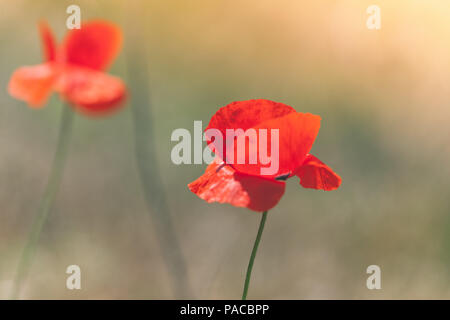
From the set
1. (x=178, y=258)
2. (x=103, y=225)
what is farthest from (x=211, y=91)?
(x=178, y=258)

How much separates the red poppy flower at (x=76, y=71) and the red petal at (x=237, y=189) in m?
0.12

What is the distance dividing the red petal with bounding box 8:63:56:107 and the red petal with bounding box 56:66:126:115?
1 cm

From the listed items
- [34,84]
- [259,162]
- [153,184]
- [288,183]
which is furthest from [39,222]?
[288,183]

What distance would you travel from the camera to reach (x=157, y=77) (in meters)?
1.72

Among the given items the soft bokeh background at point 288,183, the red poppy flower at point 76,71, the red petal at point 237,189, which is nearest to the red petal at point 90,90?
the red poppy flower at point 76,71

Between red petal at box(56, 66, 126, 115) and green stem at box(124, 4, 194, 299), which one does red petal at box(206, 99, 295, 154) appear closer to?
red petal at box(56, 66, 126, 115)

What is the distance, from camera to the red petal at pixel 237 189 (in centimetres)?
45

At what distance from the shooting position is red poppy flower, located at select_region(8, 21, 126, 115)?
47cm

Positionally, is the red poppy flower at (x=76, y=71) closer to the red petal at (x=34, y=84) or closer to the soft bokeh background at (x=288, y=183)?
the red petal at (x=34, y=84)

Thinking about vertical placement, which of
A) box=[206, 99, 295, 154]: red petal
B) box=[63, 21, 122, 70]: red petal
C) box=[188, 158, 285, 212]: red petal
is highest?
box=[63, 21, 122, 70]: red petal

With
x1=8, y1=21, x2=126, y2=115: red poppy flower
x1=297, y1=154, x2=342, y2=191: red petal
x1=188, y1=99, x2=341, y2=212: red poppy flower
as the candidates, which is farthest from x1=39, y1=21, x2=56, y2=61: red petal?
x1=297, y1=154, x2=342, y2=191: red petal

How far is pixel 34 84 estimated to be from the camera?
0.50 meters

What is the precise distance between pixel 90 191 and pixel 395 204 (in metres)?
0.83

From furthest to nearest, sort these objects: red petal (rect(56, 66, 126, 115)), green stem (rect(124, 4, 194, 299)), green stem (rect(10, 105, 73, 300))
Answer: green stem (rect(124, 4, 194, 299))
green stem (rect(10, 105, 73, 300))
red petal (rect(56, 66, 126, 115))
